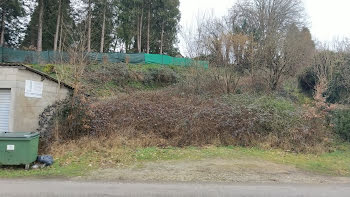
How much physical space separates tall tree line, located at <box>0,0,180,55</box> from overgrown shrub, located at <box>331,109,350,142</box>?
25547 millimetres

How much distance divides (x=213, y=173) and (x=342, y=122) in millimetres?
8461

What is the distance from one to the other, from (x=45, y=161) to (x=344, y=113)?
42.9ft

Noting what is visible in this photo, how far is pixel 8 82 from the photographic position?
1023 cm

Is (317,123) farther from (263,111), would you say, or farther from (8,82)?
(8,82)

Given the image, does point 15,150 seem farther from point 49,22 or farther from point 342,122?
point 49,22

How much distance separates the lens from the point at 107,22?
34094 millimetres

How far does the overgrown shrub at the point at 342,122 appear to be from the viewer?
11734mm

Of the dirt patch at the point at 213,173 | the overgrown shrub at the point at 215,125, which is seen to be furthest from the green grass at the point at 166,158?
the overgrown shrub at the point at 215,125

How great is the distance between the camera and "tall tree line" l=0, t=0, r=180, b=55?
30.0m

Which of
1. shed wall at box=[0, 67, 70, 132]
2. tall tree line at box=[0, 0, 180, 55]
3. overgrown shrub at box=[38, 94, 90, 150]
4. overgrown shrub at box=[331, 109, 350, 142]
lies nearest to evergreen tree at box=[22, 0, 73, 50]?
tall tree line at box=[0, 0, 180, 55]

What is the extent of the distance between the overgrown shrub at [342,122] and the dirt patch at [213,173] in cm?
577

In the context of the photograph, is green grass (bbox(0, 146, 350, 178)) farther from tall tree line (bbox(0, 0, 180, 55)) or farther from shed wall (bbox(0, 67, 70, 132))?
tall tree line (bbox(0, 0, 180, 55))

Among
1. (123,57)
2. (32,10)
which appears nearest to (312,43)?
(123,57)

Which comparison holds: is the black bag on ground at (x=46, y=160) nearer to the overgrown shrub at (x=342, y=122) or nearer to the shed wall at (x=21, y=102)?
the shed wall at (x=21, y=102)
